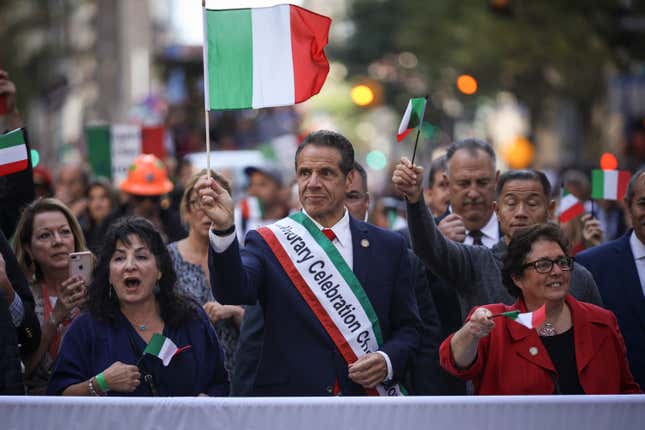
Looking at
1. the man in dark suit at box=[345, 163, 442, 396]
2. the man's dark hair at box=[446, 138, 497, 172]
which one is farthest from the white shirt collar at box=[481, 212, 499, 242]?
the man in dark suit at box=[345, 163, 442, 396]

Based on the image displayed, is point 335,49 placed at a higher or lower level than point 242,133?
higher

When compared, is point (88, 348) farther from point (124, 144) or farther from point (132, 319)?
point (124, 144)

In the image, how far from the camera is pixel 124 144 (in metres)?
12.7

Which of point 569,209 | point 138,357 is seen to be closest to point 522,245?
point 138,357

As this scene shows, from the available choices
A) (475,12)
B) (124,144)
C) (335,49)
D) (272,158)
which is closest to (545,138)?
(335,49)

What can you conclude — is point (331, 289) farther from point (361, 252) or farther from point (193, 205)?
point (193, 205)

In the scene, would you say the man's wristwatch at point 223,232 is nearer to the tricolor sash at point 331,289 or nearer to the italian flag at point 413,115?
the tricolor sash at point 331,289

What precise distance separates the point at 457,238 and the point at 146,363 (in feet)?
6.78

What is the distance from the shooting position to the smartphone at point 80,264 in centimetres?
593

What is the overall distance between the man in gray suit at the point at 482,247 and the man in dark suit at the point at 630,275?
0.39 meters

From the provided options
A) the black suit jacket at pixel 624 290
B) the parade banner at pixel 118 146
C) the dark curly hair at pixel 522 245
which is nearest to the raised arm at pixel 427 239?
the dark curly hair at pixel 522 245

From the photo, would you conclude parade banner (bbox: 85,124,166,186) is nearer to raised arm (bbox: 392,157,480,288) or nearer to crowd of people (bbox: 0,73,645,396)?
crowd of people (bbox: 0,73,645,396)

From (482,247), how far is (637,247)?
2.91 feet

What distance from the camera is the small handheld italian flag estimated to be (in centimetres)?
525
